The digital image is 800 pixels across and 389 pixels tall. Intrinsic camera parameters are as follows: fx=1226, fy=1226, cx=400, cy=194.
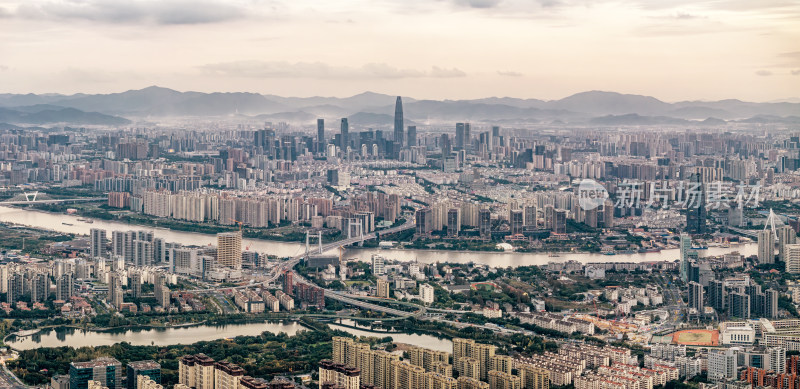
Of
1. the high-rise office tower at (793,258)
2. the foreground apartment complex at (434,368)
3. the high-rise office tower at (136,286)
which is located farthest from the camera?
the high-rise office tower at (793,258)

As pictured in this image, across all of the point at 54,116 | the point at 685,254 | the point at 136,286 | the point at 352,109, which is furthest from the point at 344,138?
the point at 136,286

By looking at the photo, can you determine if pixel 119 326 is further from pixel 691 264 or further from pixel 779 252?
pixel 779 252

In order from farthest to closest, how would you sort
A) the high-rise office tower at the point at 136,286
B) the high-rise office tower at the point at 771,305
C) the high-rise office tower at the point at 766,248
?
the high-rise office tower at the point at 766,248, the high-rise office tower at the point at 136,286, the high-rise office tower at the point at 771,305

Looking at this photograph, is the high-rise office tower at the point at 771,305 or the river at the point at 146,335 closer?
the river at the point at 146,335

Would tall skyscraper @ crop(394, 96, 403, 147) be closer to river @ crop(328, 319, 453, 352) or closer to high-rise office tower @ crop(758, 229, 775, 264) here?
high-rise office tower @ crop(758, 229, 775, 264)

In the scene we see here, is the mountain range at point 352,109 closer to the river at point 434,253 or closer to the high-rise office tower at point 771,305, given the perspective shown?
the river at point 434,253

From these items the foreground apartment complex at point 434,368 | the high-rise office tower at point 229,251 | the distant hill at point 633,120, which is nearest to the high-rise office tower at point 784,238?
the foreground apartment complex at point 434,368
